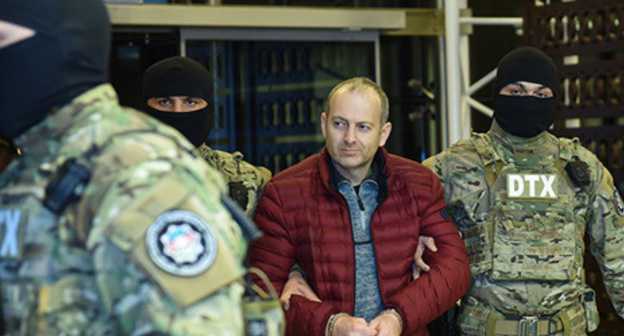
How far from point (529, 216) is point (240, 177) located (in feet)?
3.89

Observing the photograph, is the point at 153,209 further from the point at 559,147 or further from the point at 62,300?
the point at 559,147

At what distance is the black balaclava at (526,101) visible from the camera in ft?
11.5

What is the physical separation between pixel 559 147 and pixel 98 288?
2.63m

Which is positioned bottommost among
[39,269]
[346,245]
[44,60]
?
[346,245]

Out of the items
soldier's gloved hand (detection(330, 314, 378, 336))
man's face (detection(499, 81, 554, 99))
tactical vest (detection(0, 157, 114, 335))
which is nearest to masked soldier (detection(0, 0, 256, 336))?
tactical vest (detection(0, 157, 114, 335))

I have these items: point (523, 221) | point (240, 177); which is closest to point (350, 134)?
point (240, 177)

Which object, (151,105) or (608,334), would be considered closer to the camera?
(151,105)

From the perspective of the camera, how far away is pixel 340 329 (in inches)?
108

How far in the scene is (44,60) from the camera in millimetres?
1481

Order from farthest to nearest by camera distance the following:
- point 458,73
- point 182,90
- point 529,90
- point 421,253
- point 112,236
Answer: point 458,73, point 529,90, point 182,90, point 421,253, point 112,236

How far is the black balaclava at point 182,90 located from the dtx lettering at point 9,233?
1839mm

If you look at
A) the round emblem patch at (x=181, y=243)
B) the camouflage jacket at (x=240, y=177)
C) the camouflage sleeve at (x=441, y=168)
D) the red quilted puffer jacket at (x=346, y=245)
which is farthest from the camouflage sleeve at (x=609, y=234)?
the round emblem patch at (x=181, y=243)

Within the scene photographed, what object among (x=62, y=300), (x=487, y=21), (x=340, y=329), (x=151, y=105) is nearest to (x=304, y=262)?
(x=340, y=329)

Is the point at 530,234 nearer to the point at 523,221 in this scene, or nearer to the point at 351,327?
the point at 523,221
